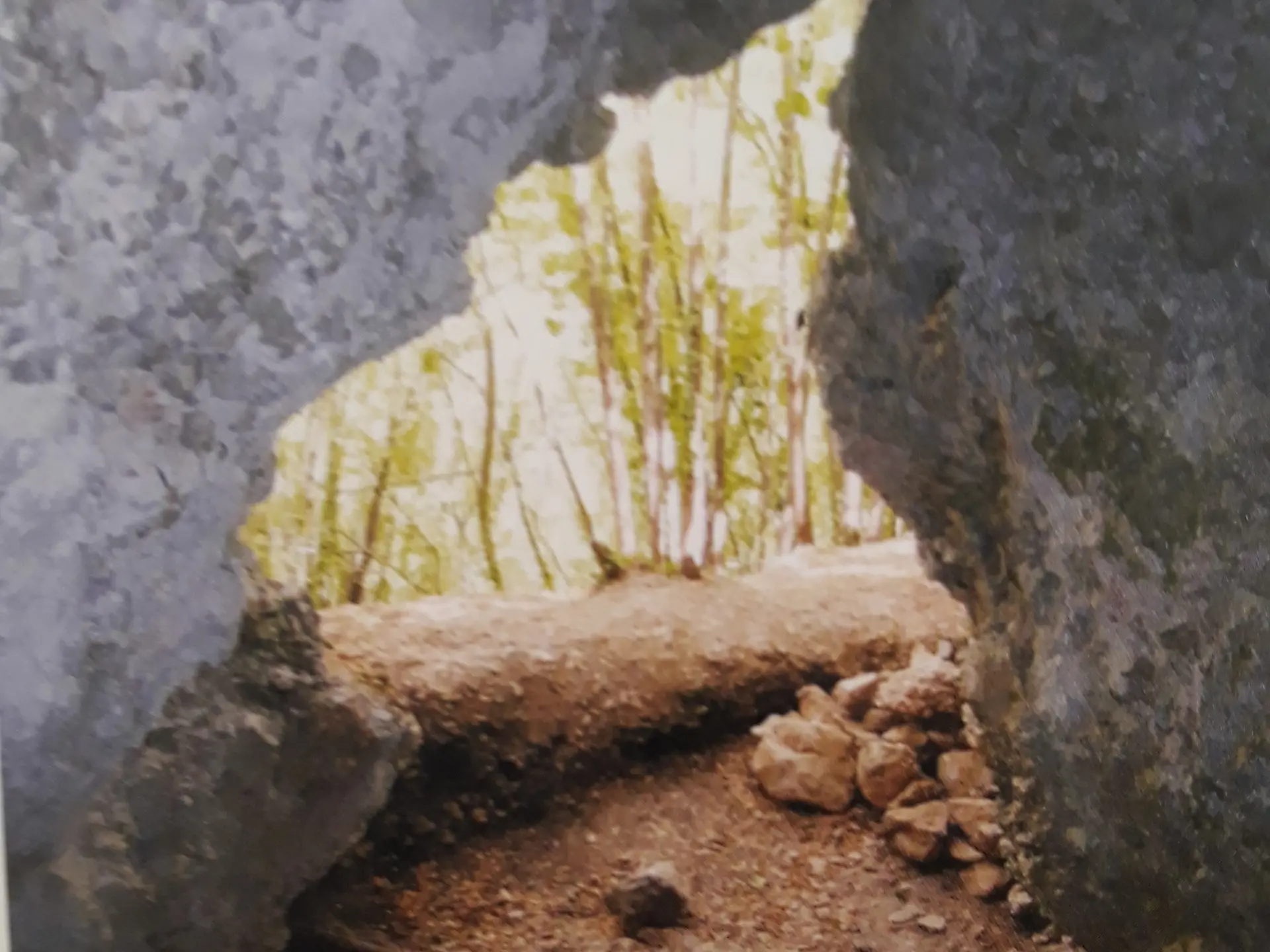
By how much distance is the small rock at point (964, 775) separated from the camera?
1.13 meters

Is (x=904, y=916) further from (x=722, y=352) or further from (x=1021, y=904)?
(x=722, y=352)

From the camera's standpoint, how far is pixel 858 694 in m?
1.26

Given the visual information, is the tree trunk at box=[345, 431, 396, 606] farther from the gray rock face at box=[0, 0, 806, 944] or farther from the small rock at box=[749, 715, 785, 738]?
the small rock at box=[749, 715, 785, 738]

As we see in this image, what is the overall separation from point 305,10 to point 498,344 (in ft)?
1.29

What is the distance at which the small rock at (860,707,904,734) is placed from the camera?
4.01 ft

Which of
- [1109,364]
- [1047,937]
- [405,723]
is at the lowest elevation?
[1047,937]

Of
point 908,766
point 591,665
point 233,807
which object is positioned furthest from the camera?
point 591,665

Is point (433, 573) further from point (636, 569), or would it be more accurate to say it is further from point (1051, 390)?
point (1051, 390)

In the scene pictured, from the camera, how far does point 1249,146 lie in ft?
2.63

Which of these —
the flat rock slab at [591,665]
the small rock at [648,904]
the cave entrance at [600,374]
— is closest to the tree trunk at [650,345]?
the cave entrance at [600,374]

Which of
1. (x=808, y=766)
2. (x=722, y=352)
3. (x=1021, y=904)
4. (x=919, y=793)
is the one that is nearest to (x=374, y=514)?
(x=722, y=352)

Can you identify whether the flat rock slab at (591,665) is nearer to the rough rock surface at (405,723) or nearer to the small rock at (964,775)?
the rough rock surface at (405,723)

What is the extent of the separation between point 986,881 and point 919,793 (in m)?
0.10

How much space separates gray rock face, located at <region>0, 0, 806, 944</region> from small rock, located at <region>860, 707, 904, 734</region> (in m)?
0.66
